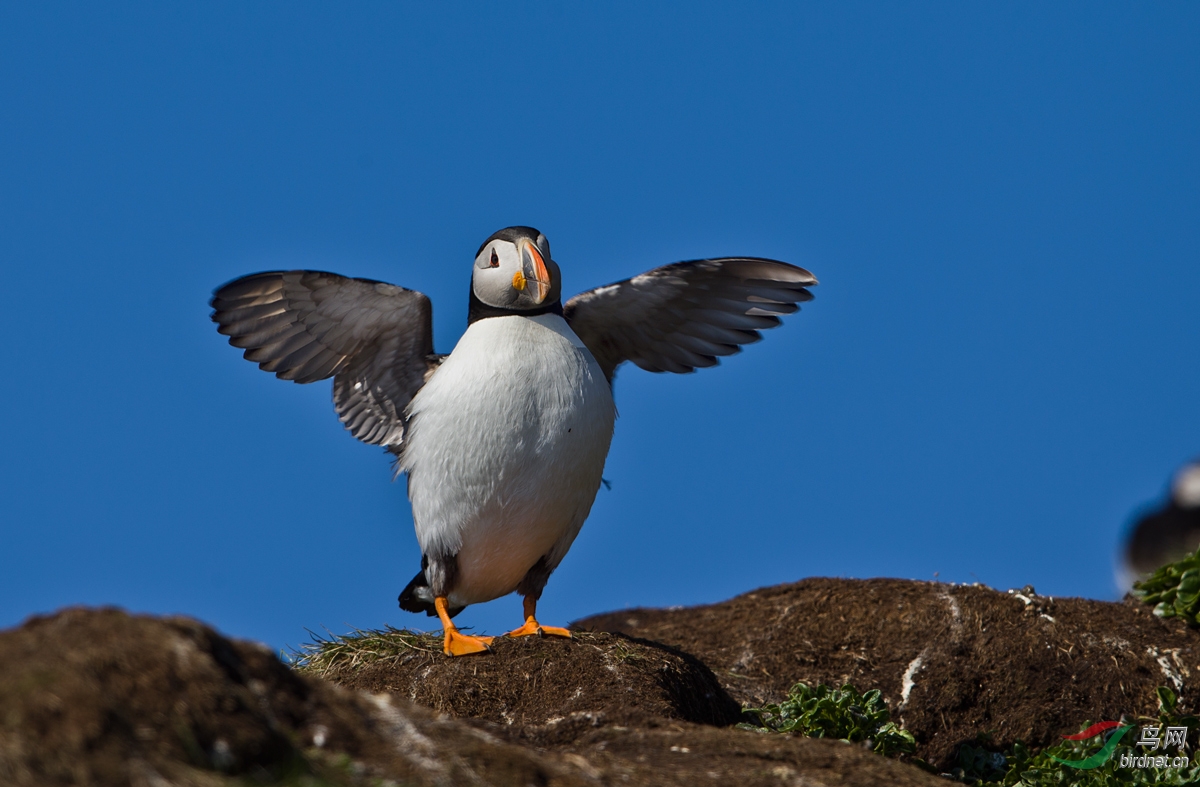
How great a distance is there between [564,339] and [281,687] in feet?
14.7

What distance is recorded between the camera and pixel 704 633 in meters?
11.5

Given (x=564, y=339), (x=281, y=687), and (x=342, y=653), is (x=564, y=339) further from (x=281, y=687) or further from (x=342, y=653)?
(x=281, y=687)

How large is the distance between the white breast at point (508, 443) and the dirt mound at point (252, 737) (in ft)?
9.08

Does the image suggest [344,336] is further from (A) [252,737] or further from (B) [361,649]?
(A) [252,737]

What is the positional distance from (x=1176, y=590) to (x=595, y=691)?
6.00 metres

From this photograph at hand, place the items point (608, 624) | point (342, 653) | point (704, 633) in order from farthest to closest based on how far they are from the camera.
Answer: point (608, 624), point (704, 633), point (342, 653)

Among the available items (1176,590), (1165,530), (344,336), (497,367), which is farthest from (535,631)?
(1165,530)

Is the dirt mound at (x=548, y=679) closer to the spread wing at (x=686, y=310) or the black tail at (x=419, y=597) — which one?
the black tail at (x=419, y=597)

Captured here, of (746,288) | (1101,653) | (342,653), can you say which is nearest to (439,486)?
(342,653)

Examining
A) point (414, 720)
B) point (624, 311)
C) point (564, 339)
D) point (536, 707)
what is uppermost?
point (624, 311)

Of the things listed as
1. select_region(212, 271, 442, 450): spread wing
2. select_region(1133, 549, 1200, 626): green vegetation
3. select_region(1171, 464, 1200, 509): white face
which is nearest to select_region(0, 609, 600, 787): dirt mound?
select_region(212, 271, 442, 450): spread wing

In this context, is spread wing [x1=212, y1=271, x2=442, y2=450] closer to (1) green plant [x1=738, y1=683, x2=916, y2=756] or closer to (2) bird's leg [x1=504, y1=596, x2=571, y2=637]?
(2) bird's leg [x1=504, y1=596, x2=571, y2=637]

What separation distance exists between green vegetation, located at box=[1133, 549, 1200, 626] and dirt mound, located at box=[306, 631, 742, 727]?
4.45m

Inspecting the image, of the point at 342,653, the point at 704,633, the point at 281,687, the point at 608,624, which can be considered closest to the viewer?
the point at 281,687
